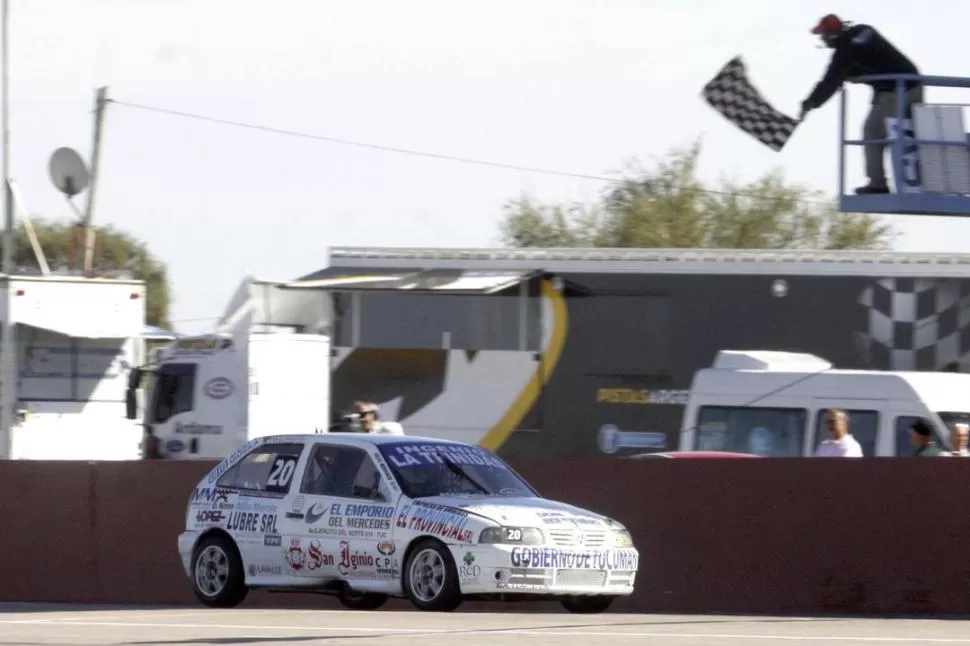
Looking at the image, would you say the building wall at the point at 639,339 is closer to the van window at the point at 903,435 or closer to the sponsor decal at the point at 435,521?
the van window at the point at 903,435

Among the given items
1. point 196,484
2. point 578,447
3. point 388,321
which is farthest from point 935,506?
point 388,321

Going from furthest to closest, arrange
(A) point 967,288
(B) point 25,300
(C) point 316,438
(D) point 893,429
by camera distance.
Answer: (B) point 25,300 < (A) point 967,288 < (D) point 893,429 < (C) point 316,438

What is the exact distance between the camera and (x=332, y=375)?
2528 cm

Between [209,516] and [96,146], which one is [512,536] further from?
[96,146]

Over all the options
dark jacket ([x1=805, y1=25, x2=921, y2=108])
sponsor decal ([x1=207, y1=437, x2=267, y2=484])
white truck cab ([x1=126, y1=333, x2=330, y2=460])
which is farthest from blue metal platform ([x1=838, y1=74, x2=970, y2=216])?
white truck cab ([x1=126, y1=333, x2=330, y2=460])

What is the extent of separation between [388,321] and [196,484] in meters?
7.69

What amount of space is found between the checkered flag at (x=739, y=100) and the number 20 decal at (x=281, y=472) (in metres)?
5.06

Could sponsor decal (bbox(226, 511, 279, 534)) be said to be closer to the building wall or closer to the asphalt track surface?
the asphalt track surface

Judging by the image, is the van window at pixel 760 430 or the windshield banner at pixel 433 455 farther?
the van window at pixel 760 430

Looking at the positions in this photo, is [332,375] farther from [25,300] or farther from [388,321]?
[25,300]

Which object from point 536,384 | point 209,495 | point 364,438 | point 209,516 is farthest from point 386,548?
point 536,384

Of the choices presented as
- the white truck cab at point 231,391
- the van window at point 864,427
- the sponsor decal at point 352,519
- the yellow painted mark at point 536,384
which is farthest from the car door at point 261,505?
the white truck cab at point 231,391

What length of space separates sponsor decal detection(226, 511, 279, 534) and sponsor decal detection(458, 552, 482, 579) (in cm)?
189

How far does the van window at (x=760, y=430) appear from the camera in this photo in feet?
60.5
